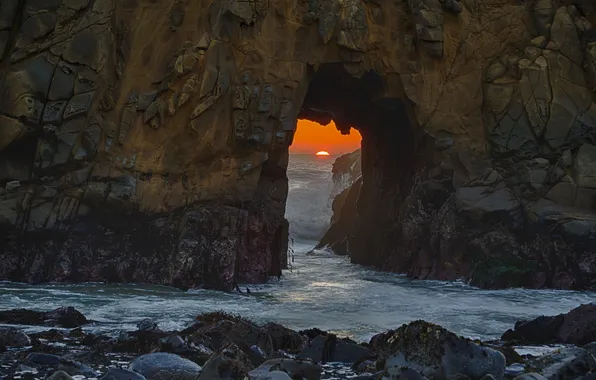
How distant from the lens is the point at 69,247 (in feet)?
89.8

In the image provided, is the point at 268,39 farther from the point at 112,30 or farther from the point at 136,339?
the point at 136,339

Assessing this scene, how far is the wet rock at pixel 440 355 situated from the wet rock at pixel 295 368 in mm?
1118

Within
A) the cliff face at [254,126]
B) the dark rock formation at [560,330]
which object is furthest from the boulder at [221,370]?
the cliff face at [254,126]

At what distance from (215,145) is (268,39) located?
18.3 feet

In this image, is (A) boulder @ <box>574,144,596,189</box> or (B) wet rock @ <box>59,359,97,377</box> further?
(A) boulder @ <box>574,144,596,189</box>

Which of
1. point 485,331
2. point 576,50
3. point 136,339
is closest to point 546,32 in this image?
point 576,50

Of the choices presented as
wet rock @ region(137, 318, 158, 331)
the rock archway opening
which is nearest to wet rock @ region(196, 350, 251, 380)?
wet rock @ region(137, 318, 158, 331)

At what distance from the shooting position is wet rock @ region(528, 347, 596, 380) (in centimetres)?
1046

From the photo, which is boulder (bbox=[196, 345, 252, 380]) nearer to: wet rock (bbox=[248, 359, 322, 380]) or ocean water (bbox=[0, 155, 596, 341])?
wet rock (bbox=[248, 359, 322, 380])

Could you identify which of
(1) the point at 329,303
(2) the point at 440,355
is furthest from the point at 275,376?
(1) the point at 329,303

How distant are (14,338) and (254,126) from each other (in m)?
17.1

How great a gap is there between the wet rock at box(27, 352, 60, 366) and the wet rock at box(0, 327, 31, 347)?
5.93 feet

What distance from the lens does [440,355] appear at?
10695mm

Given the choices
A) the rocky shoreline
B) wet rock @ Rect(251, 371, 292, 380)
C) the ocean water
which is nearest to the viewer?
wet rock @ Rect(251, 371, 292, 380)
